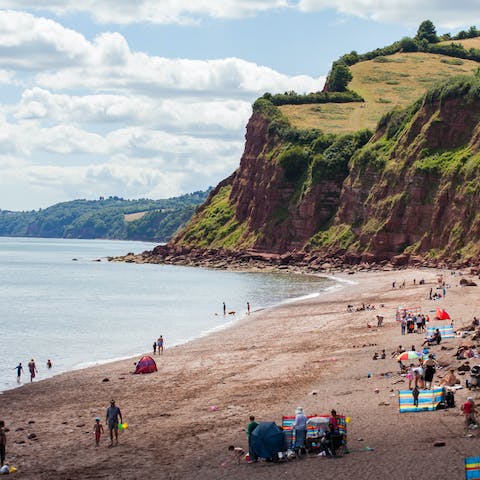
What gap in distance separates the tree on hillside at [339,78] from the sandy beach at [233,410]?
11319cm

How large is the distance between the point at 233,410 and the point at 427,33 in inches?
6801

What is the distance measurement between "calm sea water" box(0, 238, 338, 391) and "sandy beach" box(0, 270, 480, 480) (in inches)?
218

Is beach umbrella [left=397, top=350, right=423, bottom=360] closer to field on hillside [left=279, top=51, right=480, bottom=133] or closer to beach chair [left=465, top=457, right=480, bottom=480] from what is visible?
beach chair [left=465, top=457, right=480, bottom=480]

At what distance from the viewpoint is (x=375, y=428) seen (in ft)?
72.8

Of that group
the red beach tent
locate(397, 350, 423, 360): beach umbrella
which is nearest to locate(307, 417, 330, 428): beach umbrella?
locate(397, 350, 423, 360): beach umbrella

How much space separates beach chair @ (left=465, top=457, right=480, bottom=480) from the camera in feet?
55.5

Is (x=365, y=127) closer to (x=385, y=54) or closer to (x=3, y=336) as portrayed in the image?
(x=385, y=54)

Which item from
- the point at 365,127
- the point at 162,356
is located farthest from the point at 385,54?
the point at 162,356

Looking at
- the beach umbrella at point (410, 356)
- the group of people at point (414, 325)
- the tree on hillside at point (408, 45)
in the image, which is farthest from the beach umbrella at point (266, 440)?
the tree on hillside at point (408, 45)

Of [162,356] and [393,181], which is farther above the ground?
[393,181]

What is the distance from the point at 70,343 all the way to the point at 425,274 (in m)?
42.1

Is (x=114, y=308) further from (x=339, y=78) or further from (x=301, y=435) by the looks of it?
(x=339, y=78)

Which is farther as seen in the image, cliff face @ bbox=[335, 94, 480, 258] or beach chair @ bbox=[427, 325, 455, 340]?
cliff face @ bbox=[335, 94, 480, 258]

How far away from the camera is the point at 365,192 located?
111500 millimetres
